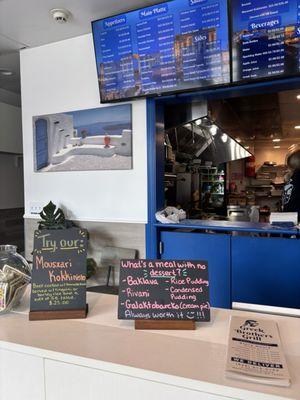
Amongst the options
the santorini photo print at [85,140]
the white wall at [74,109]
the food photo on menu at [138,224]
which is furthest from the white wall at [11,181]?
the santorini photo print at [85,140]

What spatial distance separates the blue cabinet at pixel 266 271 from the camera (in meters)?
2.25

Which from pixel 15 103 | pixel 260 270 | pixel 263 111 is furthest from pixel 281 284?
pixel 15 103

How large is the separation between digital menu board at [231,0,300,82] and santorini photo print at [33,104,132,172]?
1.04 meters

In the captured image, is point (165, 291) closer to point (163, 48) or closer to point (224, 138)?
point (163, 48)

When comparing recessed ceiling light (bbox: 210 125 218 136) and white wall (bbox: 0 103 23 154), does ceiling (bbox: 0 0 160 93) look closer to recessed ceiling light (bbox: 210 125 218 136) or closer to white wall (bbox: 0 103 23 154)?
white wall (bbox: 0 103 23 154)

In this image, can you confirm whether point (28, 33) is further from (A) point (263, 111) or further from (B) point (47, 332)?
(A) point (263, 111)

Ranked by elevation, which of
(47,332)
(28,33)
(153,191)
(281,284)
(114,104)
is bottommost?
(281,284)

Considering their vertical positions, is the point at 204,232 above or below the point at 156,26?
below

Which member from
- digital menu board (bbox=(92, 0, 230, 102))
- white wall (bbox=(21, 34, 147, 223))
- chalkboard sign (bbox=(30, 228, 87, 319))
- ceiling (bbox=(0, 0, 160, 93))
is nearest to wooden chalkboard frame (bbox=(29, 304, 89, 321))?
chalkboard sign (bbox=(30, 228, 87, 319))

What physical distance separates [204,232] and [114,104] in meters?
1.36

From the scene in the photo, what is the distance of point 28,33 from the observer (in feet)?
9.36

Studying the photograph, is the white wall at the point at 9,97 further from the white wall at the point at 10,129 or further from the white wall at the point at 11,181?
the white wall at the point at 11,181

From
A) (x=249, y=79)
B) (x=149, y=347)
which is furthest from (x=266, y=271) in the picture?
(x=149, y=347)

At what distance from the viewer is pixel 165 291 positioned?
1056mm
